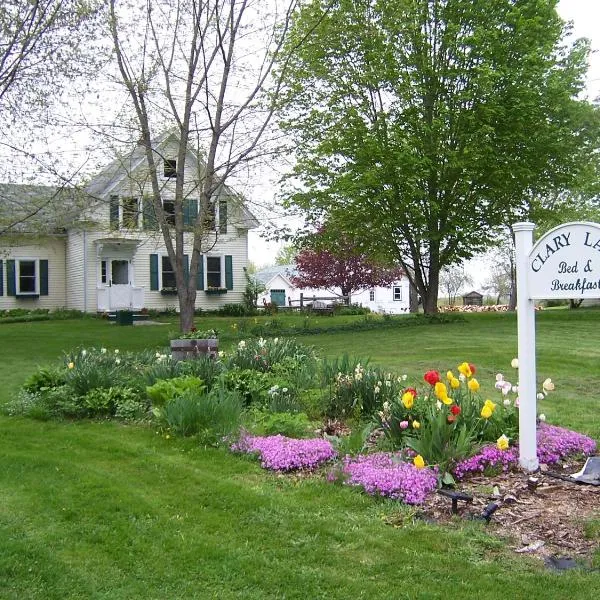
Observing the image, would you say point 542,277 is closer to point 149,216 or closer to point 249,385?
point 249,385

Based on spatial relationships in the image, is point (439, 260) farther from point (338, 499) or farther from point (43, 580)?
point (43, 580)

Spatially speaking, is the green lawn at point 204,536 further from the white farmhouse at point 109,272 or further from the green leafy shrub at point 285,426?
the white farmhouse at point 109,272

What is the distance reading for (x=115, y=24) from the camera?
43.2 feet

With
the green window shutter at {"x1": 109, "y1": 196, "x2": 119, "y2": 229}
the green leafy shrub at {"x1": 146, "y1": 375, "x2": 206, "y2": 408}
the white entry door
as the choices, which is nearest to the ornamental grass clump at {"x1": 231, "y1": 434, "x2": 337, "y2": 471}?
the green leafy shrub at {"x1": 146, "y1": 375, "x2": 206, "y2": 408}

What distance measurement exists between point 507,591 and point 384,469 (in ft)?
5.12

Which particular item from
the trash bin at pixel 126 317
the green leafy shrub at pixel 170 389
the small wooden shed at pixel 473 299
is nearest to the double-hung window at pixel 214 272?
the trash bin at pixel 126 317

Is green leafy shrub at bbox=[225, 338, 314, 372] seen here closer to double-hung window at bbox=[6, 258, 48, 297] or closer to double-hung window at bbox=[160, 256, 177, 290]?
double-hung window at bbox=[160, 256, 177, 290]

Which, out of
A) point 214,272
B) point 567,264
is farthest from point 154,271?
point 567,264

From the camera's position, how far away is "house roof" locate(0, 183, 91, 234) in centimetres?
1351

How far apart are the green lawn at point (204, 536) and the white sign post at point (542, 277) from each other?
50.6 inches

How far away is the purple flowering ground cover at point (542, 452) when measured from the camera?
4.80m

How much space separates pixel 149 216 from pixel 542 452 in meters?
12.6

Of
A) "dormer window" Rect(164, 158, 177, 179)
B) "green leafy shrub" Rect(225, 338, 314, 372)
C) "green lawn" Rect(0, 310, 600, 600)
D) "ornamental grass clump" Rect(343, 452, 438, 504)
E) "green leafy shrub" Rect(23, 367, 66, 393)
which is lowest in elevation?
"green lawn" Rect(0, 310, 600, 600)

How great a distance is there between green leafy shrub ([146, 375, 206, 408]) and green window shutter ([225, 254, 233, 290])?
73.1ft
